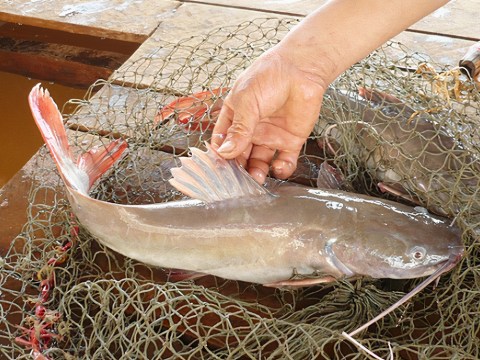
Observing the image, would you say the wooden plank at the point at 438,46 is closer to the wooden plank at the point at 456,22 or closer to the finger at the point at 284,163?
the wooden plank at the point at 456,22

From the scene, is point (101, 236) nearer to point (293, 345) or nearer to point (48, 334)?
point (48, 334)

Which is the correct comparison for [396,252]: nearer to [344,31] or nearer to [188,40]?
[344,31]

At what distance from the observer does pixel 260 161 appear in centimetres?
163

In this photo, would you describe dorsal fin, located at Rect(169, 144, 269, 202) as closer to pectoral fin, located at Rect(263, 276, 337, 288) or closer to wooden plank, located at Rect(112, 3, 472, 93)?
pectoral fin, located at Rect(263, 276, 337, 288)

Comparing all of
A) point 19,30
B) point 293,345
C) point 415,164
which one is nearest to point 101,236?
point 293,345

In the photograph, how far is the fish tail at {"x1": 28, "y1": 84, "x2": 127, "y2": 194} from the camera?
5.11 ft

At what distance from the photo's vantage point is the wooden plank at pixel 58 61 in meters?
3.28

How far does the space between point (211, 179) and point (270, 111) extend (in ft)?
0.79

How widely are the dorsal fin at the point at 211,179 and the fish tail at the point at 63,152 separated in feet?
1.00

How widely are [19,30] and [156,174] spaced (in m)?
2.36

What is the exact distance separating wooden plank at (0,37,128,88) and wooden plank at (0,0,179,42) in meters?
0.40

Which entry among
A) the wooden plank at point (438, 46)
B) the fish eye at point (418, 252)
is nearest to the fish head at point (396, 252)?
the fish eye at point (418, 252)

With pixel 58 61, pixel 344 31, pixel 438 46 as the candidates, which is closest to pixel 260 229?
pixel 344 31

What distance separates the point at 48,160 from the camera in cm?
195
